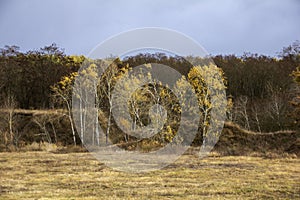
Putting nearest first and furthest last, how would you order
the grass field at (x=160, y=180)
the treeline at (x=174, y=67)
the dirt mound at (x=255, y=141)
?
the grass field at (x=160, y=180)
the dirt mound at (x=255, y=141)
the treeline at (x=174, y=67)

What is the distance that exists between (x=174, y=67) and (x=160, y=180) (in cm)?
4166

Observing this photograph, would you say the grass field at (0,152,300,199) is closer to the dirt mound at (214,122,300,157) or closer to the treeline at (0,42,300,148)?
the dirt mound at (214,122,300,157)

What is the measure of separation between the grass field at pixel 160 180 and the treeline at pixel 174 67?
20.6m

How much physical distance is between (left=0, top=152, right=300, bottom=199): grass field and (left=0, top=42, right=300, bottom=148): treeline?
20.6 meters

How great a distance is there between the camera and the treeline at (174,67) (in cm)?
4744

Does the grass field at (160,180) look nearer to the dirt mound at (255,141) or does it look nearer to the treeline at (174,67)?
the dirt mound at (255,141)

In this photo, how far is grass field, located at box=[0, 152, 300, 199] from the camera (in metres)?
15.1

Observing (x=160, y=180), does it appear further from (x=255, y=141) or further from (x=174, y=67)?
(x=174, y=67)

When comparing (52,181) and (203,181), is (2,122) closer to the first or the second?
(52,181)

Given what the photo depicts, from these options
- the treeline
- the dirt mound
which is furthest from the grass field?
the treeline

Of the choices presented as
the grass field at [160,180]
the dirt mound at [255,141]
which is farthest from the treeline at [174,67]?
the grass field at [160,180]

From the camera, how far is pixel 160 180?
1894 cm

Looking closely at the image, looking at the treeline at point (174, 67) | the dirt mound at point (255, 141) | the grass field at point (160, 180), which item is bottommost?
the grass field at point (160, 180)

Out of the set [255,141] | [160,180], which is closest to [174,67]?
[255,141]
